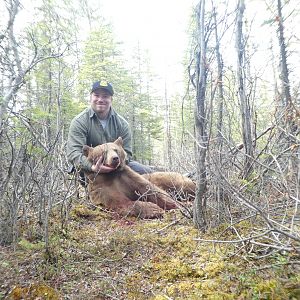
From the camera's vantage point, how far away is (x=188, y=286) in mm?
2031

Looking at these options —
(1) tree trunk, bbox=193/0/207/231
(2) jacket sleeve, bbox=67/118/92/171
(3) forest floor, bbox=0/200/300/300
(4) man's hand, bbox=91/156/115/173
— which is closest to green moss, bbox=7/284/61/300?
(3) forest floor, bbox=0/200/300/300

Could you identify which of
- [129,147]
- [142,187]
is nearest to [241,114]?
[142,187]

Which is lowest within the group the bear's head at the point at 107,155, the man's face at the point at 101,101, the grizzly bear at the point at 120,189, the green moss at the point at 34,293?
the green moss at the point at 34,293

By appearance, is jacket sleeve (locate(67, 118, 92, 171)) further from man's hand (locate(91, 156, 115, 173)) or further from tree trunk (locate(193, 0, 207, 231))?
tree trunk (locate(193, 0, 207, 231))

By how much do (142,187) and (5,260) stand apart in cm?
261

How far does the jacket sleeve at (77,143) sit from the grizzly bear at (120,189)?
4.7 inches

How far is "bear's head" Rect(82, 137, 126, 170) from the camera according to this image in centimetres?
444

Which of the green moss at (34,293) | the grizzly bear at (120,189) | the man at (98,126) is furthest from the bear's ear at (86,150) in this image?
the green moss at (34,293)

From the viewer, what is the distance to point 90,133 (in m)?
5.46

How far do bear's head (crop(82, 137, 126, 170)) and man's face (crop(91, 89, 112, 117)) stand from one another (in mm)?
932

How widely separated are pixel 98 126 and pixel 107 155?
4.12 ft

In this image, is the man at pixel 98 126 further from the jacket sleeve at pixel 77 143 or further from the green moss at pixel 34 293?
the green moss at pixel 34 293

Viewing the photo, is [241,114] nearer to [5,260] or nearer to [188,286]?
[188,286]

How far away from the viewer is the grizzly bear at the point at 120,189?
4.19 meters
